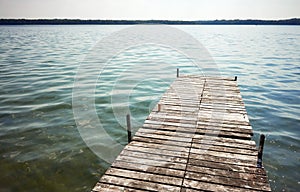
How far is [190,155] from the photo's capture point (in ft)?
20.1

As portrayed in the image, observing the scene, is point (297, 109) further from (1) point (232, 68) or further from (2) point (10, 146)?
(2) point (10, 146)

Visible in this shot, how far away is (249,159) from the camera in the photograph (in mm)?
5945

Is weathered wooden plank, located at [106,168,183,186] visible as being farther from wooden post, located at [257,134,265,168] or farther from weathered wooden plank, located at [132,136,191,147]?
wooden post, located at [257,134,265,168]

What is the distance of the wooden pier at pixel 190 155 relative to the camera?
5035 millimetres

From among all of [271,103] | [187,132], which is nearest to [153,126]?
[187,132]

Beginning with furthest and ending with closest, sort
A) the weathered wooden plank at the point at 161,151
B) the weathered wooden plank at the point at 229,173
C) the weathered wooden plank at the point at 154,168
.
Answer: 1. the weathered wooden plank at the point at 161,151
2. the weathered wooden plank at the point at 154,168
3. the weathered wooden plank at the point at 229,173

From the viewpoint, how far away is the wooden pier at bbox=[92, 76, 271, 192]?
5.04 m

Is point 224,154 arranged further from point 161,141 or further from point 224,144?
point 161,141

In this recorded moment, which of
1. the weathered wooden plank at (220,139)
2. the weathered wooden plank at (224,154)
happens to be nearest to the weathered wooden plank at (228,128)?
the weathered wooden plank at (220,139)

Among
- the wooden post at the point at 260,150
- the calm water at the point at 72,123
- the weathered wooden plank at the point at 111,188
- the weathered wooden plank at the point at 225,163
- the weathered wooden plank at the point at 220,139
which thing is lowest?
the calm water at the point at 72,123

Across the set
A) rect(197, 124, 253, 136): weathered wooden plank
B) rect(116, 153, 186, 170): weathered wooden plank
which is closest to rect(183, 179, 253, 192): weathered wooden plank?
rect(116, 153, 186, 170): weathered wooden plank

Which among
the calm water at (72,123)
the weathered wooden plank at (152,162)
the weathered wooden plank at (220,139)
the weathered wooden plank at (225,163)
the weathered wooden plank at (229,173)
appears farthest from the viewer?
the calm water at (72,123)

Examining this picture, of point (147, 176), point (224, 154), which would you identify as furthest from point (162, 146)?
point (224, 154)

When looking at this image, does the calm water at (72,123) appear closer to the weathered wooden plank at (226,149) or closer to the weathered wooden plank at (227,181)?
the weathered wooden plank at (226,149)
